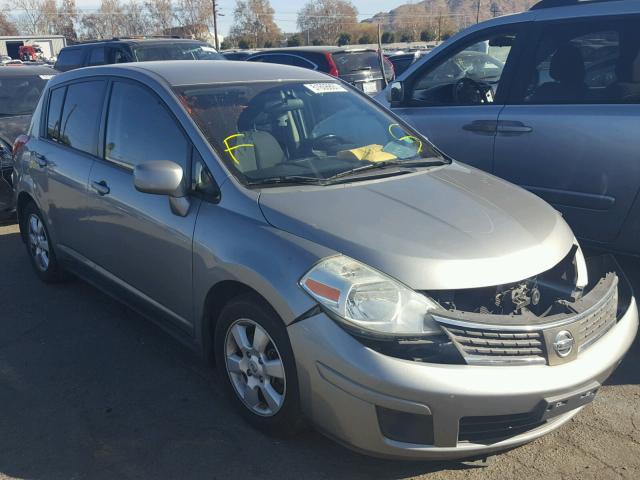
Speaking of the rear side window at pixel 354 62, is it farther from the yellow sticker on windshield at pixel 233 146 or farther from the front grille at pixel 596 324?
the front grille at pixel 596 324

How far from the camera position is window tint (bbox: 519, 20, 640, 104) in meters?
4.19

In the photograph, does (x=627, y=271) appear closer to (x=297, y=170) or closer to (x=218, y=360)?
(x=297, y=170)

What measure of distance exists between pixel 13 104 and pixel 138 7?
80774mm

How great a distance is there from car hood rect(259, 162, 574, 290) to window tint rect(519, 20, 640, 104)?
1338 millimetres

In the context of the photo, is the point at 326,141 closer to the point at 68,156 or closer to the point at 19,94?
the point at 68,156

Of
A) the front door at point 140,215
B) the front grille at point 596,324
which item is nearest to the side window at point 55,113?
the front door at point 140,215

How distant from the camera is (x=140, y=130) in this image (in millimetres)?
3656

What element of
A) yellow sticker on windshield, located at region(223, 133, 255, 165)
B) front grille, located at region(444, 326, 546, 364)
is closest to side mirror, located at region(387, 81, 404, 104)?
yellow sticker on windshield, located at region(223, 133, 255, 165)

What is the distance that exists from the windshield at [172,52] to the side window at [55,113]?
7107 mm

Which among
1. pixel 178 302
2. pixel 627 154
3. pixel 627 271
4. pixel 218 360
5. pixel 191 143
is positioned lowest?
pixel 627 271

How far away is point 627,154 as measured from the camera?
404 centimetres

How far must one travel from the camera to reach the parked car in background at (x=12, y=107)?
22.1 feet

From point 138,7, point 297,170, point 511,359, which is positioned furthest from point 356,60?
point 138,7

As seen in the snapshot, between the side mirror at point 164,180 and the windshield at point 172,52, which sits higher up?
the windshield at point 172,52
